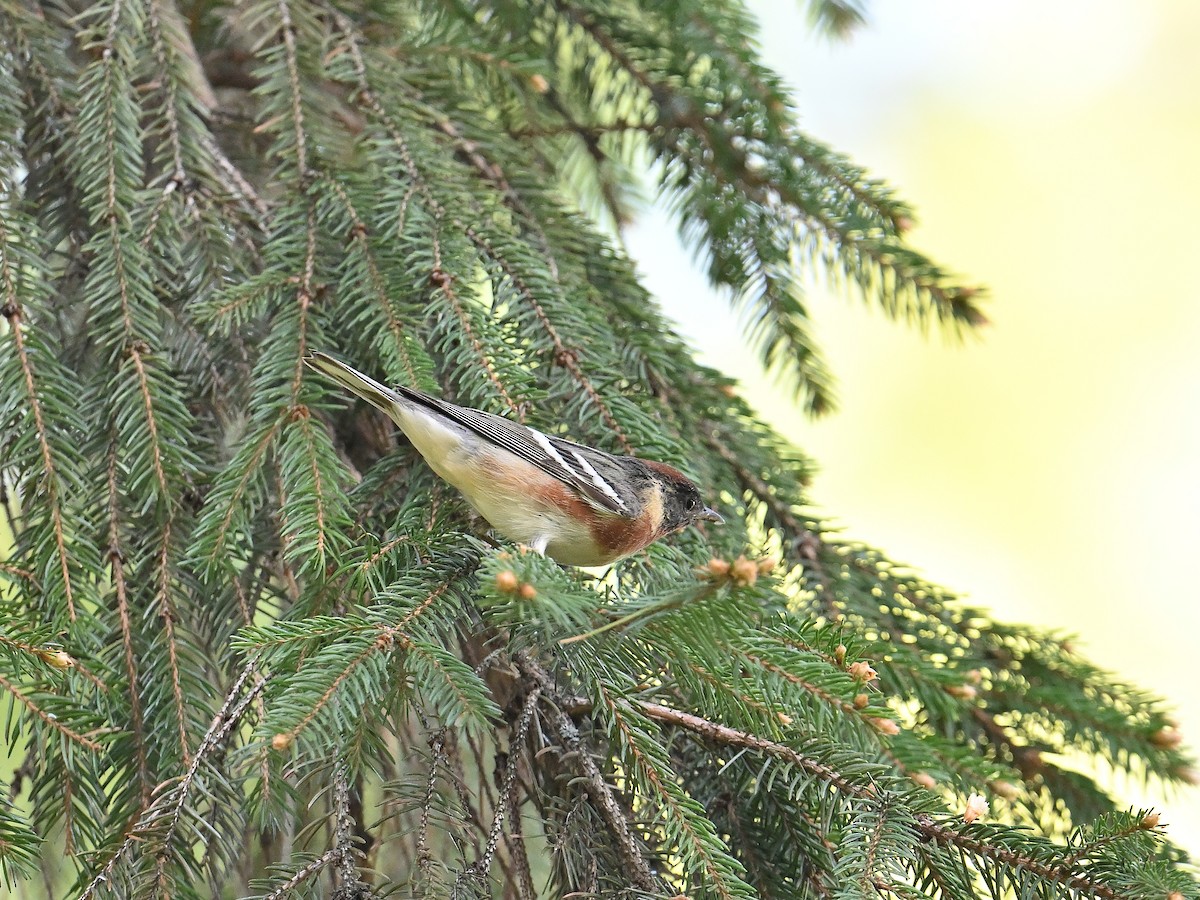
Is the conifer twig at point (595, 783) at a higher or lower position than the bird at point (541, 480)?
lower

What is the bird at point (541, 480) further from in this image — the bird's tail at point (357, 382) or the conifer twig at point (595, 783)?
the conifer twig at point (595, 783)

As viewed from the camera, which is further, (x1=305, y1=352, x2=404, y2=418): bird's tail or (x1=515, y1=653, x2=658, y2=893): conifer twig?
(x1=305, y1=352, x2=404, y2=418): bird's tail

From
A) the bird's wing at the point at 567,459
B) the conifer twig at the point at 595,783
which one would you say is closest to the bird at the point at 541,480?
the bird's wing at the point at 567,459

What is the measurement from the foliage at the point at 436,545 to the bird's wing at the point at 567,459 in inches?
2.2

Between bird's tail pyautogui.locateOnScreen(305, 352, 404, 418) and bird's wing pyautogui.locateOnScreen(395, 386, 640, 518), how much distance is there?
3.4 inches

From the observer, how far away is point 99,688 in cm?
150

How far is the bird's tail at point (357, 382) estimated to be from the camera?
1744 millimetres

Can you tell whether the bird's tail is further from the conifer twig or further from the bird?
the conifer twig

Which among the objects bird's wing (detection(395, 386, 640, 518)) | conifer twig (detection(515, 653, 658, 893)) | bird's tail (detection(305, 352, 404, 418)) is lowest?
conifer twig (detection(515, 653, 658, 893))

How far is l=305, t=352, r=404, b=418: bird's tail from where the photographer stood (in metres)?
1.74

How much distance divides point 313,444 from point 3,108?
3.06ft

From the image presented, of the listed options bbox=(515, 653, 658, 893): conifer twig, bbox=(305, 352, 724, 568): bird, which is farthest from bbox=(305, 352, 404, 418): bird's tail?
bbox=(515, 653, 658, 893): conifer twig

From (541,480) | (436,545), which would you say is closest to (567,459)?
(541,480)

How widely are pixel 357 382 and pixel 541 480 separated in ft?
1.22
